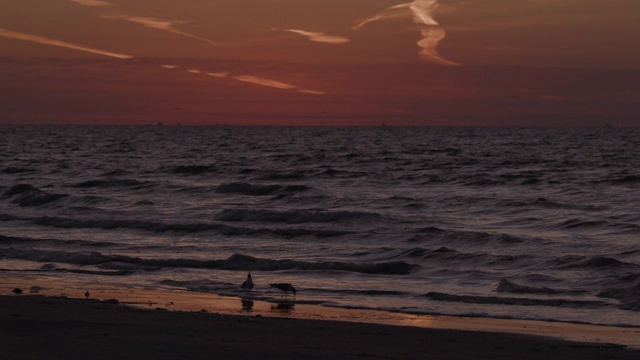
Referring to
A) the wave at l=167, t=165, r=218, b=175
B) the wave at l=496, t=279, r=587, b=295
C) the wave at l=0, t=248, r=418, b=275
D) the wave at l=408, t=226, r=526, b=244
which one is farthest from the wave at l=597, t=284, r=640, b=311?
the wave at l=167, t=165, r=218, b=175

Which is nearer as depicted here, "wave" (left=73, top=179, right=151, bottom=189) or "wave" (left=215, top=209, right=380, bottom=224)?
"wave" (left=215, top=209, right=380, bottom=224)

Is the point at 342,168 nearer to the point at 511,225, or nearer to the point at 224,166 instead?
the point at 224,166

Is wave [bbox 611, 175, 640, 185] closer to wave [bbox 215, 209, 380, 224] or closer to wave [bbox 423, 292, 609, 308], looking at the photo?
wave [bbox 215, 209, 380, 224]

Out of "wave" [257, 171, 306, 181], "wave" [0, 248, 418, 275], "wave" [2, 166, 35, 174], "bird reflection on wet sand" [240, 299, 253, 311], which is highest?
→ "bird reflection on wet sand" [240, 299, 253, 311]

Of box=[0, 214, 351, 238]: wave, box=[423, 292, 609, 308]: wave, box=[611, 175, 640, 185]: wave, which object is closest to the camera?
box=[423, 292, 609, 308]: wave

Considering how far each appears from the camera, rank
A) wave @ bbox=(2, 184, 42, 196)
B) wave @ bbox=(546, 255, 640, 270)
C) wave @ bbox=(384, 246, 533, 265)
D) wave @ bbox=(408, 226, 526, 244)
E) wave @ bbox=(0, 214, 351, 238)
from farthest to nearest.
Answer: wave @ bbox=(2, 184, 42, 196) → wave @ bbox=(0, 214, 351, 238) → wave @ bbox=(408, 226, 526, 244) → wave @ bbox=(384, 246, 533, 265) → wave @ bbox=(546, 255, 640, 270)

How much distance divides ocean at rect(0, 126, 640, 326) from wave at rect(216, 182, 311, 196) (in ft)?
0.36

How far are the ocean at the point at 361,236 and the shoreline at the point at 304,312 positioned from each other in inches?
20.0

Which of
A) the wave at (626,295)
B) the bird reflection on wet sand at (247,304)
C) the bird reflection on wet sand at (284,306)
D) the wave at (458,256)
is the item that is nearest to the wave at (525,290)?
the wave at (626,295)

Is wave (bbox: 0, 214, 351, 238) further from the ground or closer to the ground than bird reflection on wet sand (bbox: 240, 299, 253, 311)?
closer to the ground

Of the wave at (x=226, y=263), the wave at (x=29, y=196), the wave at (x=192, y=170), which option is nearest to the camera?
the wave at (x=226, y=263)

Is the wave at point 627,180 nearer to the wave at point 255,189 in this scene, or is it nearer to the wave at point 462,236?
the wave at point 255,189

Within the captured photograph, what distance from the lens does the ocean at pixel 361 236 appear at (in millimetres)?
17156

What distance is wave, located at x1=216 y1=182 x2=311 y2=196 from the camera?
4150cm
